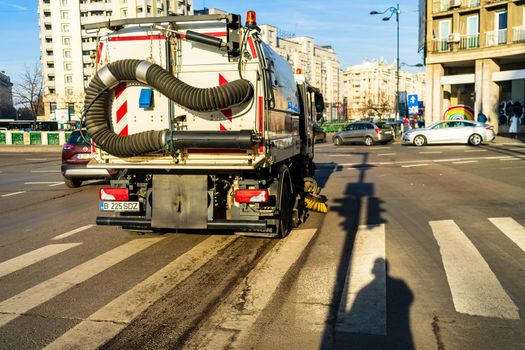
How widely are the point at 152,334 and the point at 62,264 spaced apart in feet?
9.20

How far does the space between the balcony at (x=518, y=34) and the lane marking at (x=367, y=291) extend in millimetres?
35027

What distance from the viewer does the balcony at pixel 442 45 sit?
134ft

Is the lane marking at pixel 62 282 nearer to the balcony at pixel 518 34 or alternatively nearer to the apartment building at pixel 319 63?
the balcony at pixel 518 34

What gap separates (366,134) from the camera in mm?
33625

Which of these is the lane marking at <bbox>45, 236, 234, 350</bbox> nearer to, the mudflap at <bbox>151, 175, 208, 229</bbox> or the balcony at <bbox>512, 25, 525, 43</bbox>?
the mudflap at <bbox>151, 175, 208, 229</bbox>

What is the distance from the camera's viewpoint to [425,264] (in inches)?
242

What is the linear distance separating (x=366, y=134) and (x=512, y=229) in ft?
85.6

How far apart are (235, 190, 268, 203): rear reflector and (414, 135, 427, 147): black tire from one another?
25.5 metres

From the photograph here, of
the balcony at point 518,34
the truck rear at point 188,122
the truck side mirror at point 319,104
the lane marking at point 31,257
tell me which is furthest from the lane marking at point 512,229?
the balcony at point 518,34

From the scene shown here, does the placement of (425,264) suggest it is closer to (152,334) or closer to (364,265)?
(364,265)

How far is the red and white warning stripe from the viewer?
688 centimetres

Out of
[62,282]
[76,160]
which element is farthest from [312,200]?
[76,160]

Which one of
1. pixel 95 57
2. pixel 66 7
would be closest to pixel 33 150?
pixel 95 57

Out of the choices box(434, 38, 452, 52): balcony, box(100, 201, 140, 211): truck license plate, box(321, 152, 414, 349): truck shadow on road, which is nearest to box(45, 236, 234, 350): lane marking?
box(100, 201, 140, 211): truck license plate
